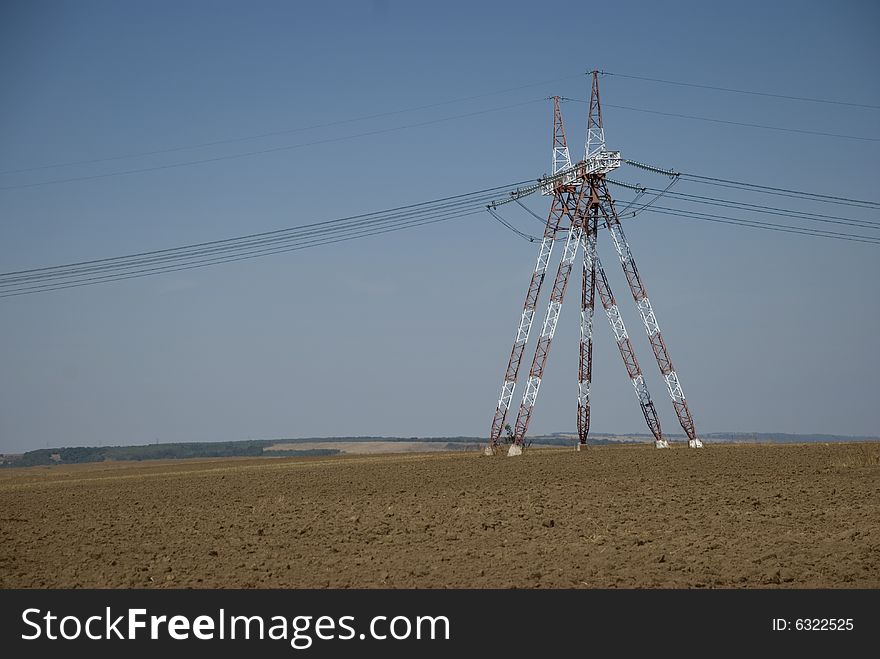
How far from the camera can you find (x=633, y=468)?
38.6 metres

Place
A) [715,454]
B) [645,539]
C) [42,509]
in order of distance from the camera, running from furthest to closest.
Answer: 1. [715,454]
2. [42,509]
3. [645,539]

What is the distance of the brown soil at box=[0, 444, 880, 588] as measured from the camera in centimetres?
1661

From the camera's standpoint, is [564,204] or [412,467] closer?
[412,467]

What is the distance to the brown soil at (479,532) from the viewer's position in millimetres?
16609

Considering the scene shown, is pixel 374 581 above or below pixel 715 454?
below

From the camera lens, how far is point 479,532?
21.5 meters
